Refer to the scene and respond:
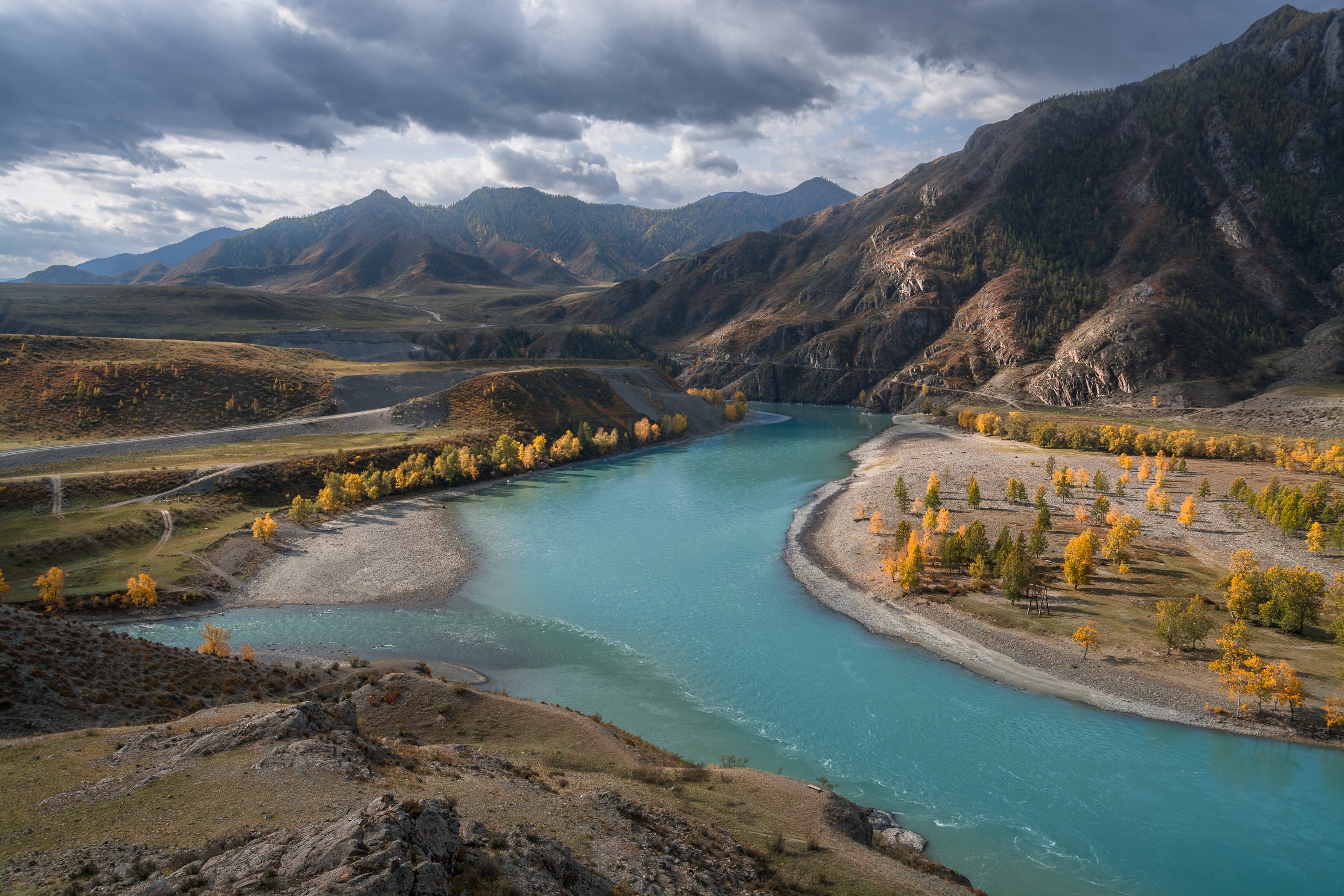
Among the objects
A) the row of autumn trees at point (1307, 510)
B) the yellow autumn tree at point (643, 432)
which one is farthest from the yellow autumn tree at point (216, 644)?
the yellow autumn tree at point (643, 432)

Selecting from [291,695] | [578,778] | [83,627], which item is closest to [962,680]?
[578,778]

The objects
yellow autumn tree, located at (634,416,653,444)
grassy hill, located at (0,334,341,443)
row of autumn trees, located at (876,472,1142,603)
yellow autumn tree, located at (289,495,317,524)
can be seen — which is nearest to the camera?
row of autumn trees, located at (876,472,1142,603)

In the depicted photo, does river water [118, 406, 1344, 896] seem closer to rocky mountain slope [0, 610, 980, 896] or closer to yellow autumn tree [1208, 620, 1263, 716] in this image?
yellow autumn tree [1208, 620, 1263, 716]

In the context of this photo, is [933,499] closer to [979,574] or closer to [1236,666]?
[979,574]

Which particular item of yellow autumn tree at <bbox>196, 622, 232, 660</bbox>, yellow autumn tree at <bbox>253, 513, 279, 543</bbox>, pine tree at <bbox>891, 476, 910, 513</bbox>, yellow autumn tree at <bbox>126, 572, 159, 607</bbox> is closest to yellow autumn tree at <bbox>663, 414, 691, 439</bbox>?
pine tree at <bbox>891, 476, 910, 513</bbox>

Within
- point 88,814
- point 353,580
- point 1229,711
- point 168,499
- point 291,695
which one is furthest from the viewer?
point 168,499

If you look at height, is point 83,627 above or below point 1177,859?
above

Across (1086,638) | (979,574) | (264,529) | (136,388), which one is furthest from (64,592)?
(1086,638)

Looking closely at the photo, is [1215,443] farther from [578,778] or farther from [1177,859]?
[578,778]
